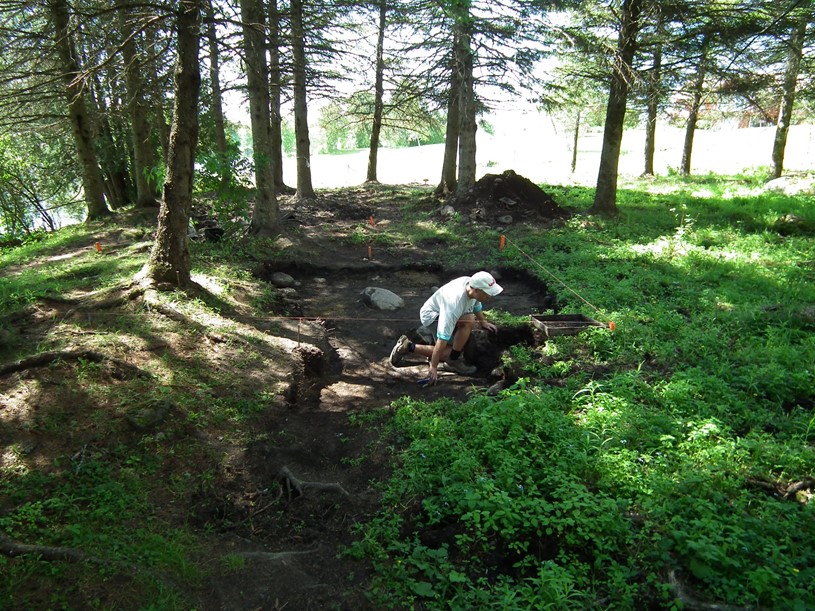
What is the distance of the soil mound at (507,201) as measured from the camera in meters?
14.0

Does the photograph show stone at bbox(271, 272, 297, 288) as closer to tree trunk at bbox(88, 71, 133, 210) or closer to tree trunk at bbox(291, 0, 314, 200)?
tree trunk at bbox(291, 0, 314, 200)

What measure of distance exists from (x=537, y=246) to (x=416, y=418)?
7.64 metres

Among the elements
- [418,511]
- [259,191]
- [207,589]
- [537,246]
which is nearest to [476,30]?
[537,246]

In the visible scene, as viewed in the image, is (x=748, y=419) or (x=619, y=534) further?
(x=748, y=419)

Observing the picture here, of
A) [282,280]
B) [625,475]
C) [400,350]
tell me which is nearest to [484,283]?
[400,350]

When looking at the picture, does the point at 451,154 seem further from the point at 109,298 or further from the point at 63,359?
the point at 63,359

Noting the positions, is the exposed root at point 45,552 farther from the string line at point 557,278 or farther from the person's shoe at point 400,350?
the string line at point 557,278

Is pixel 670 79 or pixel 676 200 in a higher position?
pixel 670 79

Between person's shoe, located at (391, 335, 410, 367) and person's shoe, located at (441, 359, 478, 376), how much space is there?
564 millimetres

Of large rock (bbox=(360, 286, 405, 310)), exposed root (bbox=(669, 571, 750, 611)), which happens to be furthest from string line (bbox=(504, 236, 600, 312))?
exposed root (bbox=(669, 571, 750, 611))

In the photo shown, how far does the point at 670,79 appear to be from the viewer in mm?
13688

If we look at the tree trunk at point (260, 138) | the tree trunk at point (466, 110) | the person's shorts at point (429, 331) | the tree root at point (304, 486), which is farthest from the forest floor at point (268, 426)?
the tree trunk at point (466, 110)

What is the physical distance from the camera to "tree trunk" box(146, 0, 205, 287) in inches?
242

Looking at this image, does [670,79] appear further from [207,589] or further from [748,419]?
[207,589]
